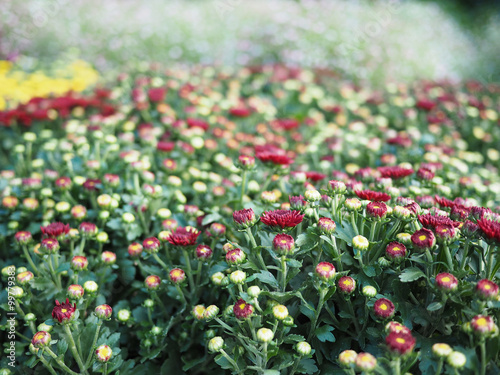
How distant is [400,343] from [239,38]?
19.2ft

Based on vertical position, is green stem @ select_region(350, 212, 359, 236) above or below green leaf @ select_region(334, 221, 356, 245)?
above

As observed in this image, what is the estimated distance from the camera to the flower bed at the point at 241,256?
50.1 inches

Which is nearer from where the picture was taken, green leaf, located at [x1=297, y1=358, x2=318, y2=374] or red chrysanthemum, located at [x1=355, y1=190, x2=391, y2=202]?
green leaf, located at [x1=297, y1=358, x2=318, y2=374]

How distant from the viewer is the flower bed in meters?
1.27

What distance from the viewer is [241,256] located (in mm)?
1349

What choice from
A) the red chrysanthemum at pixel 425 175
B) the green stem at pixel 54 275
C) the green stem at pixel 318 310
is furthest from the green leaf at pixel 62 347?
the red chrysanthemum at pixel 425 175

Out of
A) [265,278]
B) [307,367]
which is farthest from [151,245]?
[307,367]

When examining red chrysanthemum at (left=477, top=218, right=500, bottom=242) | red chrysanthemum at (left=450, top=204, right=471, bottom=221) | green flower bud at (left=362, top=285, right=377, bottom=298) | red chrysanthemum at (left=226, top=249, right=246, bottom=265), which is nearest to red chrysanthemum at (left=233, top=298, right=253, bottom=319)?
red chrysanthemum at (left=226, top=249, right=246, bottom=265)

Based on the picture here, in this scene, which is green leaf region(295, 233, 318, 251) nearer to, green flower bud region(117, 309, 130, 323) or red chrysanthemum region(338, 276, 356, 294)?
red chrysanthemum region(338, 276, 356, 294)

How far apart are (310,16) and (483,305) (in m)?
6.24

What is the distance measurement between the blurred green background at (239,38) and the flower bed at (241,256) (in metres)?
2.84

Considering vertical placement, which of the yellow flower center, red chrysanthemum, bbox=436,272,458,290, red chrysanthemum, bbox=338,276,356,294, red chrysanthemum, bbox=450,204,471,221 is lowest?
red chrysanthemum, bbox=338,276,356,294

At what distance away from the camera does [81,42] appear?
6000 millimetres

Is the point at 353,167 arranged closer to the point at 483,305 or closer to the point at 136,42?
the point at 483,305
